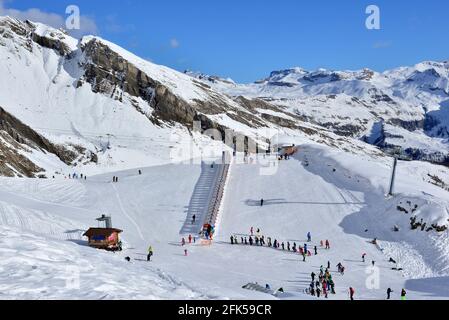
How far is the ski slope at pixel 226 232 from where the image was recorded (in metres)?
16.9

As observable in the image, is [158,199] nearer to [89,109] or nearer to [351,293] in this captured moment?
[351,293]

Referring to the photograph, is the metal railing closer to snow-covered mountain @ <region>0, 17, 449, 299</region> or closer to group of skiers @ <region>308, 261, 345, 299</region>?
snow-covered mountain @ <region>0, 17, 449, 299</region>

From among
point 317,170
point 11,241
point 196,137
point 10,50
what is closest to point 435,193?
point 317,170

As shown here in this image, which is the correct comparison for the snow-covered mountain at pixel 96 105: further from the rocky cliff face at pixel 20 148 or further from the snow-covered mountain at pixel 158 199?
the rocky cliff face at pixel 20 148

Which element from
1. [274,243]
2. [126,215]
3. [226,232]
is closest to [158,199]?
[126,215]

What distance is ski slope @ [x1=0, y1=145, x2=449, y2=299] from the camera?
16.9 metres

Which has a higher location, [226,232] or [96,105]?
[96,105]

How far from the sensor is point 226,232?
4428 cm

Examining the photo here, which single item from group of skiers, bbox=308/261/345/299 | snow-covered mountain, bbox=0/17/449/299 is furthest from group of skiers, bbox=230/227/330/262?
group of skiers, bbox=308/261/345/299

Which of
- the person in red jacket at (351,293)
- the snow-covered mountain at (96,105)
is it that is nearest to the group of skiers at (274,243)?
the person in red jacket at (351,293)

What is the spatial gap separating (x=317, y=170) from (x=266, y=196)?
11031 millimetres

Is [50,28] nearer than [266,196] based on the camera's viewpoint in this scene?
No

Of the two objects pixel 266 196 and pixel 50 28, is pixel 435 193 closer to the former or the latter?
pixel 266 196

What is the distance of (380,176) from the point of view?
5384cm
